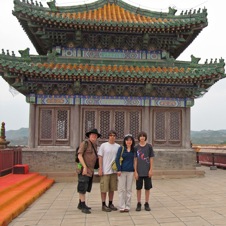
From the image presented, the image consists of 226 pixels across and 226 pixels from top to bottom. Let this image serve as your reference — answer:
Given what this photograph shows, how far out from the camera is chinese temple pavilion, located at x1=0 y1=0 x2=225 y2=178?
1258 centimetres

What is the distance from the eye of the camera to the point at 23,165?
1230 cm

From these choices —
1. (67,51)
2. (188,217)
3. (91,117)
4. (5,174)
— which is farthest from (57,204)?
(67,51)

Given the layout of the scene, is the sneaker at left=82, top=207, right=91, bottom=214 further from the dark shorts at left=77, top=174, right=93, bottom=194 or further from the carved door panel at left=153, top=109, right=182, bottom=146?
the carved door panel at left=153, top=109, right=182, bottom=146

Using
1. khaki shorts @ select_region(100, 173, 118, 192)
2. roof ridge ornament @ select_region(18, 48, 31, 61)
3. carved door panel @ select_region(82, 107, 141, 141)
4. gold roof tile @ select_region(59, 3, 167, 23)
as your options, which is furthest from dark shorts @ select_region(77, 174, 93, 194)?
gold roof tile @ select_region(59, 3, 167, 23)

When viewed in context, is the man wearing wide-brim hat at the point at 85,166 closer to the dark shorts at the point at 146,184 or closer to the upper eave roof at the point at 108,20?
the dark shorts at the point at 146,184

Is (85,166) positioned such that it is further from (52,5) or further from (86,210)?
(52,5)

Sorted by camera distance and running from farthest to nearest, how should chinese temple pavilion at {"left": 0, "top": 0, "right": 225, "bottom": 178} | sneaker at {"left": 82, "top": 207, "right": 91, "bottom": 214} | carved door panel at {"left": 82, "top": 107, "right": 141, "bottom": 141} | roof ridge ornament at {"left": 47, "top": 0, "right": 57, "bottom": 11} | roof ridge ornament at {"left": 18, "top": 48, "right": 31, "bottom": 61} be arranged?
roof ridge ornament at {"left": 47, "top": 0, "right": 57, "bottom": 11}, carved door panel at {"left": 82, "top": 107, "right": 141, "bottom": 141}, roof ridge ornament at {"left": 18, "top": 48, "right": 31, "bottom": 61}, chinese temple pavilion at {"left": 0, "top": 0, "right": 225, "bottom": 178}, sneaker at {"left": 82, "top": 207, "right": 91, "bottom": 214}

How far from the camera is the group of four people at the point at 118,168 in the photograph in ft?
23.1

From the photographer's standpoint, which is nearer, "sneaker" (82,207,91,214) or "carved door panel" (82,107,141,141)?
"sneaker" (82,207,91,214)

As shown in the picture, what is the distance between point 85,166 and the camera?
22.9 ft

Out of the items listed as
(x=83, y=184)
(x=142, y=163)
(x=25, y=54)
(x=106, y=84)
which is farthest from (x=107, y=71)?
(x=83, y=184)

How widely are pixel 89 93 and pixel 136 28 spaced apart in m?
3.43

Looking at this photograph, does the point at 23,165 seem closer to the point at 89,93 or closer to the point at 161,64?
the point at 89,93

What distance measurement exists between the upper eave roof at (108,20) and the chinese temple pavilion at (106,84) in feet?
0.14
